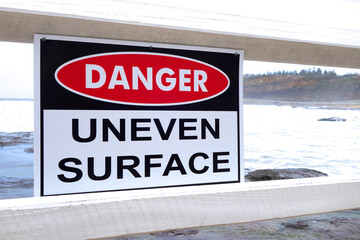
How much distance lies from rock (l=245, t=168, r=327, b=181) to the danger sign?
4419mm

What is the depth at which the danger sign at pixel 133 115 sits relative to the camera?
295 cm

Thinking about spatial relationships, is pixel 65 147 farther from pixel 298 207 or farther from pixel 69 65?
pixel 298 207

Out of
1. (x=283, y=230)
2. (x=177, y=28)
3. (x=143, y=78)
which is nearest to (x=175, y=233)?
(x=283, y=230)

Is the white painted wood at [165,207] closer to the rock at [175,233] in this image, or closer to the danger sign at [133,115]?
the rock at [175,233]

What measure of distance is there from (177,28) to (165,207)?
1189 millimetres

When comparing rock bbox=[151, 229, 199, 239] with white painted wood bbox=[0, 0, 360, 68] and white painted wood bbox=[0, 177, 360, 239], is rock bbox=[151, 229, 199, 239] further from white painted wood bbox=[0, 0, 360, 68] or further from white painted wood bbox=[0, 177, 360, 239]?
white painted wood bbox=[0, 0, 360, 68]

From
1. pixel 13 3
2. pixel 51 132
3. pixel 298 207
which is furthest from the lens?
pixel 298 207

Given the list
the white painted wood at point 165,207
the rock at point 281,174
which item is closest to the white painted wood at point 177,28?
the white painted wood at point 165,207

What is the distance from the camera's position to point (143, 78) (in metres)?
3.19

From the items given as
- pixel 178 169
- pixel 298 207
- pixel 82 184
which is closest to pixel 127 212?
pixel 82 184

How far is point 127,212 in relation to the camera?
2.68 meters

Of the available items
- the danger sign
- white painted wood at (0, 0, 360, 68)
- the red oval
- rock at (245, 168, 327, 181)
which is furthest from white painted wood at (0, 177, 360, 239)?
rock at (245, 168, 327, 181)

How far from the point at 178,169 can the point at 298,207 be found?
3.00 feet

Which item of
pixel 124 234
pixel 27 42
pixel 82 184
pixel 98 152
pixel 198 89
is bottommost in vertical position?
pixel 124 234
